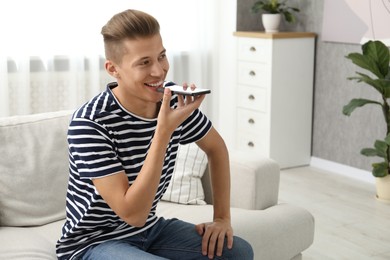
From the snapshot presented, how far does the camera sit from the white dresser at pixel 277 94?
4.49 meters

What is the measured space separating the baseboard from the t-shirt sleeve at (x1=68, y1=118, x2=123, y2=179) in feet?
9.88

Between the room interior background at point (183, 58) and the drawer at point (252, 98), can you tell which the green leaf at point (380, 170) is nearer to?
the room interior background at point (183, 58)

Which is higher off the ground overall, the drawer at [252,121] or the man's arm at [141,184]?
the man's arm at [141,184]

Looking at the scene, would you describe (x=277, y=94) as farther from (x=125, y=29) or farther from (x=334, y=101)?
(x=125, y=29)

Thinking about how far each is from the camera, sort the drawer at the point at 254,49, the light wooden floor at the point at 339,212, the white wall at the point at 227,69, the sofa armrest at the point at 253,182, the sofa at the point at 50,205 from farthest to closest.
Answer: the white wall at the point at 227,69
the drawer at the point at 254,49
the light wooden floor at the point at 339,212
the sofa armrest at the point at 253,182
the sofa at the point at 50,205

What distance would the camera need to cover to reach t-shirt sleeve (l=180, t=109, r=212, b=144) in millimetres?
1861

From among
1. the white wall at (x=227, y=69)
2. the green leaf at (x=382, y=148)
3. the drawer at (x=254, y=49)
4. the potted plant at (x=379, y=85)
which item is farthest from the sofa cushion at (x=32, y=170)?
the white wall at (x=227, y=69)

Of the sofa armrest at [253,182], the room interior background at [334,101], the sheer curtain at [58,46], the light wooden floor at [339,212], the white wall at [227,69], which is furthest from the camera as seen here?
the white wall at [227,69]

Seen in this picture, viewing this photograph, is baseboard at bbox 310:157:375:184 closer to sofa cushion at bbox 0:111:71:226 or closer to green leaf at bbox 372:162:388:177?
green leaf at bbox 372:162:388:177

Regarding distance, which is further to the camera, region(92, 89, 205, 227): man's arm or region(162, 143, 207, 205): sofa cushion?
region(162, 143, 207, 205): sofa cushion

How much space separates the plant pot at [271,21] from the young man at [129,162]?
9.84 ft

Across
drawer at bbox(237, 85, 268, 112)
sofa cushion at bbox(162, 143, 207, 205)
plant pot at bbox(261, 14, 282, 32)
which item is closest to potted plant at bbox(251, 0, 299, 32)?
plant pot at bbox(261, 14, 282, 32)

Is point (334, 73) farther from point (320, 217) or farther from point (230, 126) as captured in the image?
point (320, 217)

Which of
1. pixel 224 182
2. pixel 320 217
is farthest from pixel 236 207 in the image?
pixel 320 217
